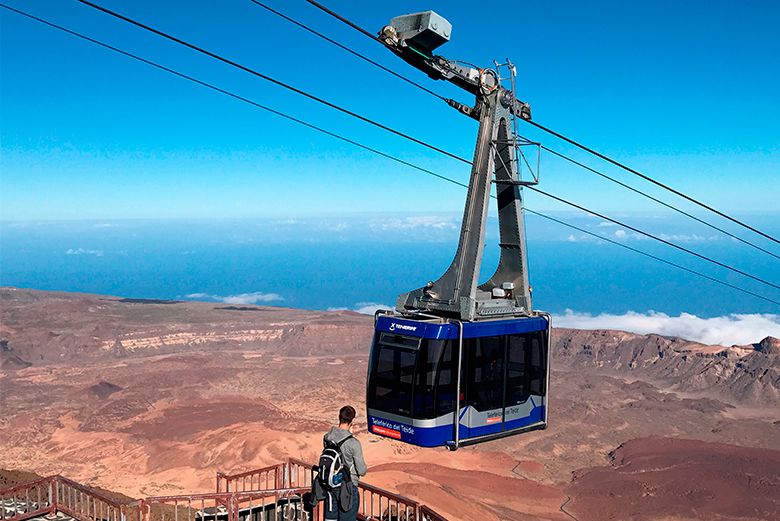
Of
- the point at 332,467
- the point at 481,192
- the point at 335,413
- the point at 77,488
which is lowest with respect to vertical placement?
the point at 335,413

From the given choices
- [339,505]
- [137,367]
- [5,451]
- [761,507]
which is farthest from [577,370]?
[339,505]

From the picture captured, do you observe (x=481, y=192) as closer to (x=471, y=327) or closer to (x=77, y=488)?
(x=471, y=327)

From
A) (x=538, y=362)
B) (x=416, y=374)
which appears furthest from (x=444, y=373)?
(x=538, y=362)

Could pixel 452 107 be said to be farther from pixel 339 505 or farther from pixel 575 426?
pixel 575 426

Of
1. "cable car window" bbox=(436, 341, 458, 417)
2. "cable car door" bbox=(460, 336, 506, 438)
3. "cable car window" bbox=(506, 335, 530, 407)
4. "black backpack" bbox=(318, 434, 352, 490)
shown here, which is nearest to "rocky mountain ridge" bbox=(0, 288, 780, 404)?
"cable car window" bbox=(506, 335, 530, 407)

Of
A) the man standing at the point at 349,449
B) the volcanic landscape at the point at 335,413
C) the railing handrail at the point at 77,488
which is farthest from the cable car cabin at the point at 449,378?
the volcanic landscape at the point at 335,413

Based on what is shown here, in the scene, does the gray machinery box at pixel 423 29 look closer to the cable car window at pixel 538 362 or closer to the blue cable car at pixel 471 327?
the blue cable car at pixel 471 327
